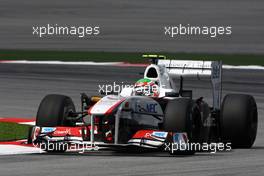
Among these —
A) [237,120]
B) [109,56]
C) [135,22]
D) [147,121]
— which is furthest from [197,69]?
[135,22]

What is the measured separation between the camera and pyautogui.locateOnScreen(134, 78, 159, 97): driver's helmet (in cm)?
1709

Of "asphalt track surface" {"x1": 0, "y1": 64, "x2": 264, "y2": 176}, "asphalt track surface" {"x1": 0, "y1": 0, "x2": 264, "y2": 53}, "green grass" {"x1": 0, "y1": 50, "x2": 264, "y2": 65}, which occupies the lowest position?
"asphalt track surface" {"x1": 0, "y1": 64, "x2": 264, "y2": 176}

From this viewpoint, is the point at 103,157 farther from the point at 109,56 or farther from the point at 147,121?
the point at 109,56

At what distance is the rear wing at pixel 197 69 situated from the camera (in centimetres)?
1777

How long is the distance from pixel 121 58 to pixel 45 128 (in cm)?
2176

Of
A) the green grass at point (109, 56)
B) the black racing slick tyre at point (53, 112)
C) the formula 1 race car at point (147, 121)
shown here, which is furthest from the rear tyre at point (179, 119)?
the green grass at point (109, 56)

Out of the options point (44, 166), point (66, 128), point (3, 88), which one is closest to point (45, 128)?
point (66, 128)

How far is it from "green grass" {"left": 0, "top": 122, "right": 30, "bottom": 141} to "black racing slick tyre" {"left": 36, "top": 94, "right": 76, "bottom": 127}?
1.79 metres

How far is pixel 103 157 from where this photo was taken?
15656 millimetres

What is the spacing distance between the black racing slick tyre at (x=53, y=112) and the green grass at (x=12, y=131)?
179 centimetres

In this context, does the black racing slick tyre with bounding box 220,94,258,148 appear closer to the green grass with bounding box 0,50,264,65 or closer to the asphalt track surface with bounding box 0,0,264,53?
the green grass with bounding box 0,50,264,65

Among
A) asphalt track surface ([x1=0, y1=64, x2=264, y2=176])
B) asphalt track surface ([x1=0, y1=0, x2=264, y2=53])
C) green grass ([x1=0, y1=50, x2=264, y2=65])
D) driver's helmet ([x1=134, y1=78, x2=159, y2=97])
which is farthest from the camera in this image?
asphalt track surface ([x1=0, y1=0, x2=264, y2=53])

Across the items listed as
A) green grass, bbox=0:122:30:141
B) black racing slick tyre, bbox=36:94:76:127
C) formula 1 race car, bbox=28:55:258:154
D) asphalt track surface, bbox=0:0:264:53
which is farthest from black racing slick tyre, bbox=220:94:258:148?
asphalt track surface, bbox=0:0:264:53

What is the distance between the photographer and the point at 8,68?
33.8 m
